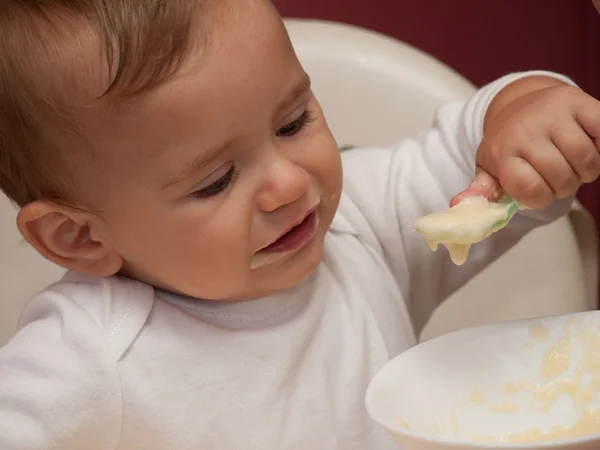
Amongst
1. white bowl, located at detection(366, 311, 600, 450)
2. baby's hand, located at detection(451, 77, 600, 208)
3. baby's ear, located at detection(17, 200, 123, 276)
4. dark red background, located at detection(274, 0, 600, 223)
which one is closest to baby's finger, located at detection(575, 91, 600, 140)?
baby's hand, located at detection(451, 77, 600, 208)

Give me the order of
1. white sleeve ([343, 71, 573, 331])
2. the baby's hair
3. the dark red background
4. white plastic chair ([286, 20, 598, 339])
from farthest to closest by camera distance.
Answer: the dark red background → white plastic chair ([286, 20, 598, 339]) → white sleeve ([343, 71, 573, 331]) → the baby's hair

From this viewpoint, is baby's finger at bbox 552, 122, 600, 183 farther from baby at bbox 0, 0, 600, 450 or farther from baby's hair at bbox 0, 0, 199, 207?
baby's hair at bbox 0, 0, 199, 207

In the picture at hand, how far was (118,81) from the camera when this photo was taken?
1.70 feet

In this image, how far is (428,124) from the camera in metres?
0.95

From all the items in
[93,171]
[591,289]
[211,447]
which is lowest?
[591,289]

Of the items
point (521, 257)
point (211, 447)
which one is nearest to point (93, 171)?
point (211, 447)

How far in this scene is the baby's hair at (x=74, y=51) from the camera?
1.69 ft

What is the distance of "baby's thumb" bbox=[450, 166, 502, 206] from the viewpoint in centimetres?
53

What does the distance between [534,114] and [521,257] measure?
33 cm

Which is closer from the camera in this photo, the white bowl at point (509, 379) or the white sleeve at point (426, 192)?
the white bowl at point (509, 379)

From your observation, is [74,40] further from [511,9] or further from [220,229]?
[511,9]

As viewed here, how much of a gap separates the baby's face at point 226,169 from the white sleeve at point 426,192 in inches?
5.1

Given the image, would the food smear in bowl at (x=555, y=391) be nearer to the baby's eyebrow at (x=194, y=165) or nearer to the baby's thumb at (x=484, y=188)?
the baby's thumb at (x=484, y=188)

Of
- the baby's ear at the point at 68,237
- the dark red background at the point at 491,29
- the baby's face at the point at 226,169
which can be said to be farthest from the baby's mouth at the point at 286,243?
the dark red background at the point at 491,29
